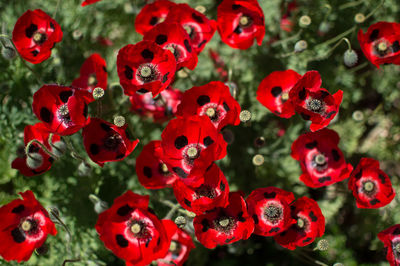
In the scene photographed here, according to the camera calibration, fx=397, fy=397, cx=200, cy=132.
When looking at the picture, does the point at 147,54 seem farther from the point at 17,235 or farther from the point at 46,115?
the point at 17,235

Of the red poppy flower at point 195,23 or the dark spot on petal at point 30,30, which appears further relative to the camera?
the dark spot on petal at point 30,30

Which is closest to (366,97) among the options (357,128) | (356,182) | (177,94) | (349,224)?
(357,128)

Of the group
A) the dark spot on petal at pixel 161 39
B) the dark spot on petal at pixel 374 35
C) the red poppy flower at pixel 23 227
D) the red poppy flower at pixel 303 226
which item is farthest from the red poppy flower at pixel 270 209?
the dark spot on petal at pixel 374 35

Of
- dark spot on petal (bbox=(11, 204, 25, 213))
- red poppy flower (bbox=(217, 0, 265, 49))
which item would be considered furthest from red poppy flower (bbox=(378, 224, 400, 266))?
dark spot on petal (bbox=(11, 204, 25, 213))

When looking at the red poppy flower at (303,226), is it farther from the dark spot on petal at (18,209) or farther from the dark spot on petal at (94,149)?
the dark spot on petal at (18,209)

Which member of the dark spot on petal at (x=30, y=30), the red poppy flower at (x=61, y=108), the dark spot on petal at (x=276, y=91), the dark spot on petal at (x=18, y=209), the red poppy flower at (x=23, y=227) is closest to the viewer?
the red poppy flower at (x=61, y=108)

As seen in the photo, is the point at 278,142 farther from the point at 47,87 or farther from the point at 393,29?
the point at 47,87

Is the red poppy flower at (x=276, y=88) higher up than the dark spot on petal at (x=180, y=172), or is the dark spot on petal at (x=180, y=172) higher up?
the red poppy flower at (x=276, y=88)

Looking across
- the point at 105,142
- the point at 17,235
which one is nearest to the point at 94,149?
the point at 105,142
